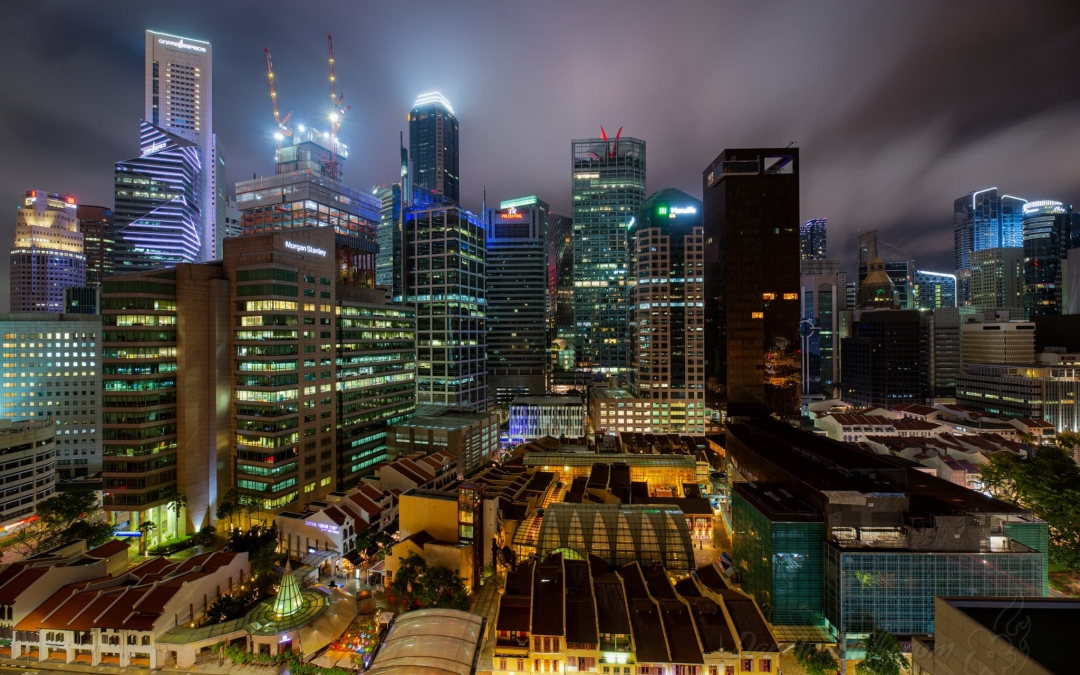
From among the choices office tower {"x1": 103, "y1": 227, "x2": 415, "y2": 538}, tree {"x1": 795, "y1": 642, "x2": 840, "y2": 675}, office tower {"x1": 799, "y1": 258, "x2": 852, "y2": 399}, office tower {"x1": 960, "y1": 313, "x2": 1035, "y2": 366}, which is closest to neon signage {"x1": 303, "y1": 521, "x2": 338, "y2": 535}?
office tower {"x1": 103, "y1": 227, "x2": 415, "y2": 538}

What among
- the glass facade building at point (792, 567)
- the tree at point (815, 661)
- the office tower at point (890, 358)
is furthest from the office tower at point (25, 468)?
the office tower at point (890, 358)

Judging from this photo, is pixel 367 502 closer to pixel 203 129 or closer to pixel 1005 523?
pixel 1005 523

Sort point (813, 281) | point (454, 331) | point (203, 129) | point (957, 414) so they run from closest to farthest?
point (957, 414) < point (454, 331) < point (203, 129) < point (813, 281)

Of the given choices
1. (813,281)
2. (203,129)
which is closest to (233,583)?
(203,129)

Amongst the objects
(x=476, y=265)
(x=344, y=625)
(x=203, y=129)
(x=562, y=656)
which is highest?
(x=203, y=129)

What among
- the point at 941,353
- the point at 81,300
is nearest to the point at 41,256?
the point at 81,300

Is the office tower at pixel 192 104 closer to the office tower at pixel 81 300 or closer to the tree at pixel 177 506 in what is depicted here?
the office tower at pixel 81 300
